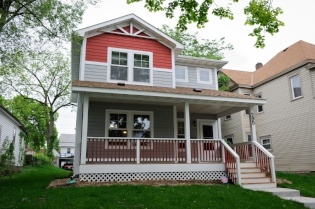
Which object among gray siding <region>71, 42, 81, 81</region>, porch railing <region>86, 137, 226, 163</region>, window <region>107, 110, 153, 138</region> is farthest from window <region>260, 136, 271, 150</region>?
gray siding <region>71, 42, 81, 81</region>

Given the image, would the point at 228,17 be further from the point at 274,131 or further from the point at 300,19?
the point at 274,131

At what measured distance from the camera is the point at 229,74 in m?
22.6

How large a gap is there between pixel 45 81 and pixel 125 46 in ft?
80.2

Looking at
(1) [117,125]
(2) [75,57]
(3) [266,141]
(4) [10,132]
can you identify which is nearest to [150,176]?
(1) [117,125]

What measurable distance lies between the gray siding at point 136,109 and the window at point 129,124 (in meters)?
0.23

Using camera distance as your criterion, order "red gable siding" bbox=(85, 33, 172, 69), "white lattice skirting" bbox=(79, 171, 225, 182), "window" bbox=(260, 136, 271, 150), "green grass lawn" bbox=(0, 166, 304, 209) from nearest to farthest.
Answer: "green grass lawn" bbox=(0, 166, 304, 209) < "white lattice skirting" bbox=(79, 171, 225, 182) < "red gable siding" bbox=(85, 33, 172, 69) < "window" bbox=(260, 136, 271, 150)

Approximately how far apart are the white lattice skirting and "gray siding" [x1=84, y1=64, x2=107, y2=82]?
14.2 ft

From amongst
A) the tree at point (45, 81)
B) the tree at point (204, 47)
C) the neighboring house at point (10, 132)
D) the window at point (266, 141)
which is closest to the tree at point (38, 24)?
the neighboring house at point (10, 132)

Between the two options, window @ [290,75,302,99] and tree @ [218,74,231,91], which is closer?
window @ [290,75,302,99]

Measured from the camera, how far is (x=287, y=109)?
55.3 feet

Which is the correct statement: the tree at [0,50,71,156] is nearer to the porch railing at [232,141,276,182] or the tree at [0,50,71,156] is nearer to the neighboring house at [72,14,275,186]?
the neighboring house at [72,14,275,186]

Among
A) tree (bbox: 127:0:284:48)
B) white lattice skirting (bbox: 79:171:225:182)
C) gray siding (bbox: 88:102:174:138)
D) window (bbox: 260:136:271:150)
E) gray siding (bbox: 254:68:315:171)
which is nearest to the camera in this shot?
tree (bbox: 127:0:284:48)

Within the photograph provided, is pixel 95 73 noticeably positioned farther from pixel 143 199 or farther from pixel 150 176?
pixel 143 199

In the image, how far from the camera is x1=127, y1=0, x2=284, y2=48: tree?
6.91 metres
